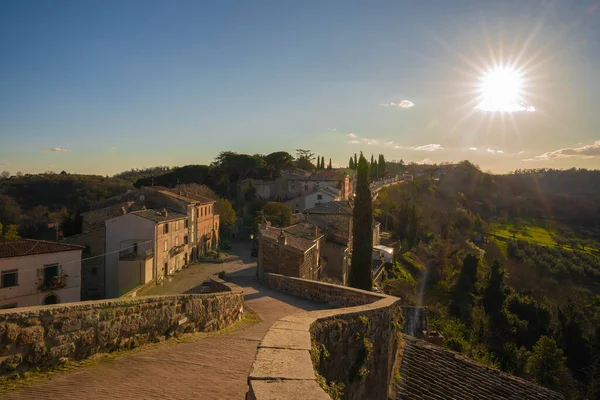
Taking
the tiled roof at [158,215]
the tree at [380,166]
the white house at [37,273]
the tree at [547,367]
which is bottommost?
the tree at [547,367]

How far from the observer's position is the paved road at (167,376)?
14.0 ft

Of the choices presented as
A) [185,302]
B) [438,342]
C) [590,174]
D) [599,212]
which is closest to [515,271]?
[438,342]

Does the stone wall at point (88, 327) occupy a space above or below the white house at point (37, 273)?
above

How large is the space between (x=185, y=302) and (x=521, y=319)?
28.6 meters

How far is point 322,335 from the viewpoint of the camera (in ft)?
16.1

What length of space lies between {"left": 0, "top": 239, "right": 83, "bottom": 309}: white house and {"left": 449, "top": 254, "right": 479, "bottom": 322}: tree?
2519 cm

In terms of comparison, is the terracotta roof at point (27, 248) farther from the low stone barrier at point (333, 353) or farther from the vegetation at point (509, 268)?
the vegetation at point (509, 268)

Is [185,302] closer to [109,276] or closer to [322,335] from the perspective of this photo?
[322,335]

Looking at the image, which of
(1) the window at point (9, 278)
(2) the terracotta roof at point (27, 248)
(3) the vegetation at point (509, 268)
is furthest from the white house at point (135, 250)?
(3) the vegetation at point (509, 268)

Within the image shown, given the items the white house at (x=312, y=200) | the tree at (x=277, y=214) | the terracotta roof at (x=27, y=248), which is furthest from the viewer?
the white house at (x=312, y=200)

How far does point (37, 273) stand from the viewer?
1934cm

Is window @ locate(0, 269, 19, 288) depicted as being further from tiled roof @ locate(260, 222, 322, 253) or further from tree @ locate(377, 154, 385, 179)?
tree @ locate(377, 154, 385, 179)

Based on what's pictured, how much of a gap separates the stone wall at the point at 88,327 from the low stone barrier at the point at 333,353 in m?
2.43

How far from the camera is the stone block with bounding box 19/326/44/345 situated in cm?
450
